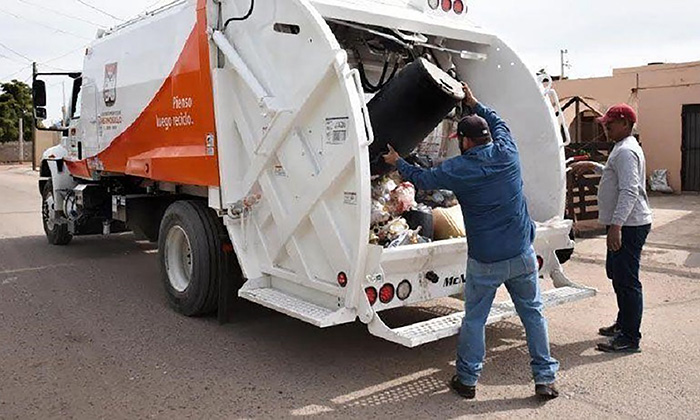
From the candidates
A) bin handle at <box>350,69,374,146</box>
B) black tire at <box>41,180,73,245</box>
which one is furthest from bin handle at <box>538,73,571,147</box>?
black tire at <box>41,180,73,245</box>

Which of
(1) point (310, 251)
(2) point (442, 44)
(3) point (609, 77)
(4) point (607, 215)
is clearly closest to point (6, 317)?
(1) point (310, 251)

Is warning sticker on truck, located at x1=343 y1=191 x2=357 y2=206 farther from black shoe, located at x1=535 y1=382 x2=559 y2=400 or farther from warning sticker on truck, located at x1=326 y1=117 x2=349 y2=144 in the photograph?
black shoe, located at x1=535 y1=382 x2=559 y2=400

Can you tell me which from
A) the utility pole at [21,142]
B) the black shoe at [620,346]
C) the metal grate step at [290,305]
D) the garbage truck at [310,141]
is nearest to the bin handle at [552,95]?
the garbage truck at [310,141]

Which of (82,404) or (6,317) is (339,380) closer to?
(82,404)

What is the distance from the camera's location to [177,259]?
6.68 m

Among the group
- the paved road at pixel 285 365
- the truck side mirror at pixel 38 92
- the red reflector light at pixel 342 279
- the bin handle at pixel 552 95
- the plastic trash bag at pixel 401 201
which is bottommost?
the paved road at pixel 285 365

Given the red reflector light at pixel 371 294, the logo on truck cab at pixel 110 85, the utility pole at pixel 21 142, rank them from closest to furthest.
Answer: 1. the red reflector light at pixel 371 294
2. the logo on truck cab at pixel 110 85
3. the utility pole at pixel 21 142

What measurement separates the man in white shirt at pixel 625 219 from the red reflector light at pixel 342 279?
2.08m

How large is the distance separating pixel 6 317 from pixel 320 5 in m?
4.16

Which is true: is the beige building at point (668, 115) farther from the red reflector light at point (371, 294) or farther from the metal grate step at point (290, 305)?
the red reflector light at point (371, 294)

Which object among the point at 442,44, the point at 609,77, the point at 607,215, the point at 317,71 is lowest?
the point at 607,215

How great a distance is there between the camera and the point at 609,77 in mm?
19375

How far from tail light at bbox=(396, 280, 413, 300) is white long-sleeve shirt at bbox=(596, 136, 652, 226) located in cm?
164

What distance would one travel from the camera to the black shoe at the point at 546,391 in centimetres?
444
